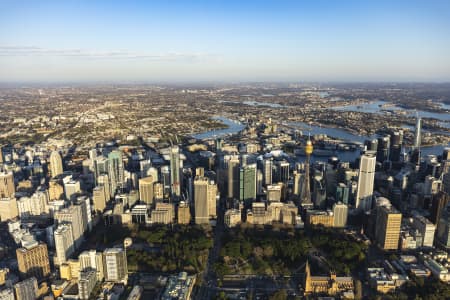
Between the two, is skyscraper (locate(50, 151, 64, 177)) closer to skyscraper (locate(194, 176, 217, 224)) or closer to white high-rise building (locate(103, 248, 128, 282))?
skyscraper (locate(194, 176, 217, 224))

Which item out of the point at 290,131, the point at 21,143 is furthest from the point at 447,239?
the point at 21,143

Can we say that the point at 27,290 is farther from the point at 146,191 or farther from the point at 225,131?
the point at 225,131

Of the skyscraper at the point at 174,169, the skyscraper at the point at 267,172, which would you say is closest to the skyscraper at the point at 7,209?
the skyscraper at the point at 174,169

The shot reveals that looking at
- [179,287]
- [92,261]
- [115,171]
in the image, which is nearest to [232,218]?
[179,287]

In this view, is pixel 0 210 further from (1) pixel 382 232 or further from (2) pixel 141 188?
(1) pixel 382 232

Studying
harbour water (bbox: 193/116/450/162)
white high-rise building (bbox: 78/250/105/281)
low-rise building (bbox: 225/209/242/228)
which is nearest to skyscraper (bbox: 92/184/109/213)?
white high-rise building (bbox: 78/250/105/281)
